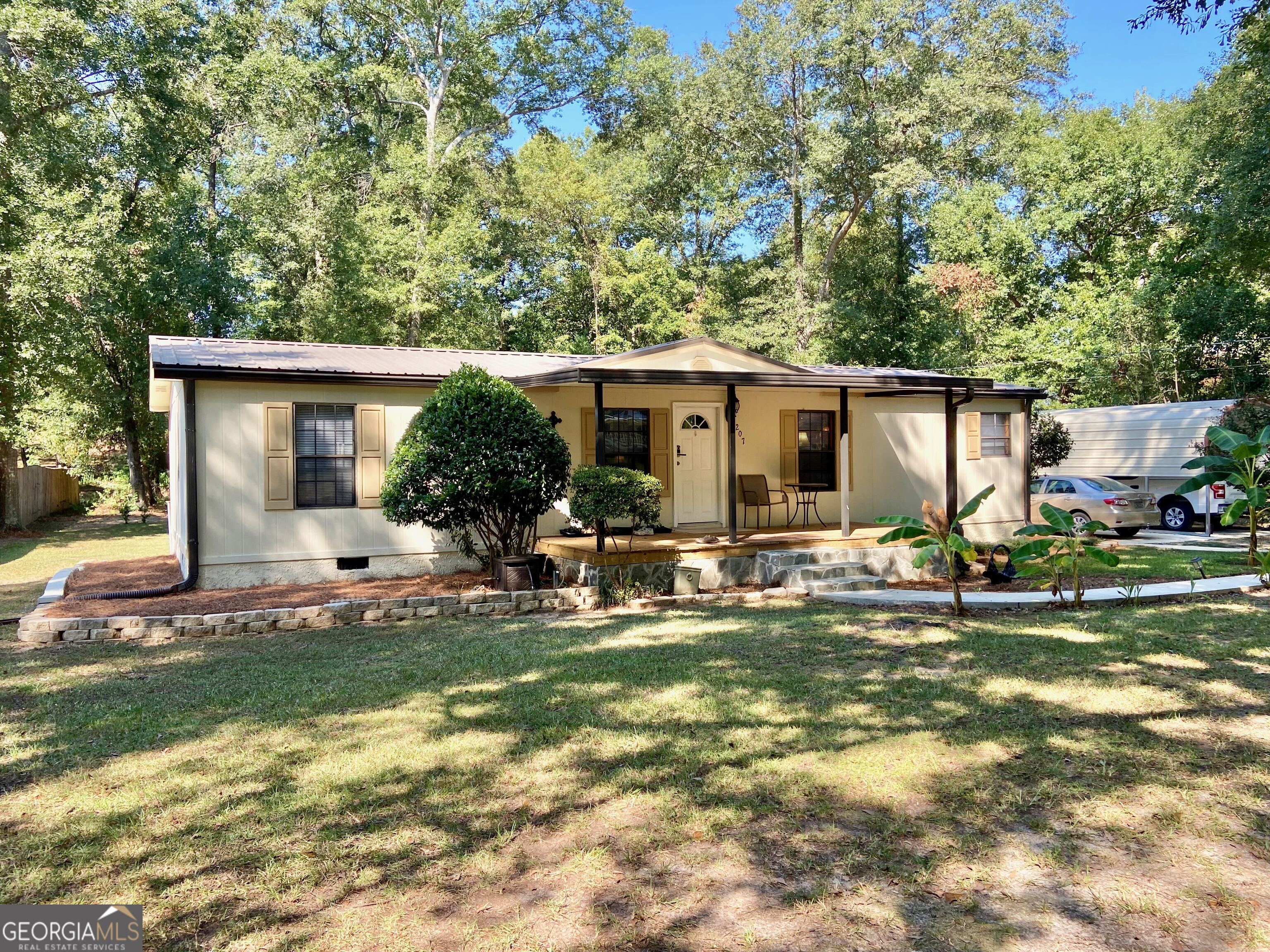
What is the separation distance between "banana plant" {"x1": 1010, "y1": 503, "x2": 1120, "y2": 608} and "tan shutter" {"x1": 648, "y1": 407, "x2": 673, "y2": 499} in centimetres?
534

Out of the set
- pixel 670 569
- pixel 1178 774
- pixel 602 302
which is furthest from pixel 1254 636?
pixel 602 302

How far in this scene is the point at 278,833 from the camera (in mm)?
3535

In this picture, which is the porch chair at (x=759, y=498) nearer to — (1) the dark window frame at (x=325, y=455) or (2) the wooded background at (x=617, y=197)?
(1) the dark window frame at (x=325, y=455)

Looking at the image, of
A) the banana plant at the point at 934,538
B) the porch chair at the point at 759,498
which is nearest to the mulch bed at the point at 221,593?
the porch chair at the point at 759,498

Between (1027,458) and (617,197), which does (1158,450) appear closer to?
(1027,458)

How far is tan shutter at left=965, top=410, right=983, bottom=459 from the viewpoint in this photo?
581 inches

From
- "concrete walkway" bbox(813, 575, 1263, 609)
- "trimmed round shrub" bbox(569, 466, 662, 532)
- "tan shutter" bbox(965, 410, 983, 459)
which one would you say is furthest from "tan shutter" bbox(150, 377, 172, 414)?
"tan shutter" bbox(965, 410, 983, 459)

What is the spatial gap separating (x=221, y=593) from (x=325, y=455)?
2.13 meters

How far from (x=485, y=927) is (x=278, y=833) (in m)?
1.24

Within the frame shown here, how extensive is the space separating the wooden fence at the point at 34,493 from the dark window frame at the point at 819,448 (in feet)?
60.9

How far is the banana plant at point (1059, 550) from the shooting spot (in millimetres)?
8336

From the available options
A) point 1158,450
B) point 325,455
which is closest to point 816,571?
point 325,455

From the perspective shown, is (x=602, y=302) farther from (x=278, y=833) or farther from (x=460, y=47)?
(x=278, y=833)

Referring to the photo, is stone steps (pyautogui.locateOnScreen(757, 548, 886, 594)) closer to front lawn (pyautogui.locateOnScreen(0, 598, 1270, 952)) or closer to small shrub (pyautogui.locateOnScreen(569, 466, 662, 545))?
small shrub (pyautogui.locateOnScreen(569, 466, 662, 545))
